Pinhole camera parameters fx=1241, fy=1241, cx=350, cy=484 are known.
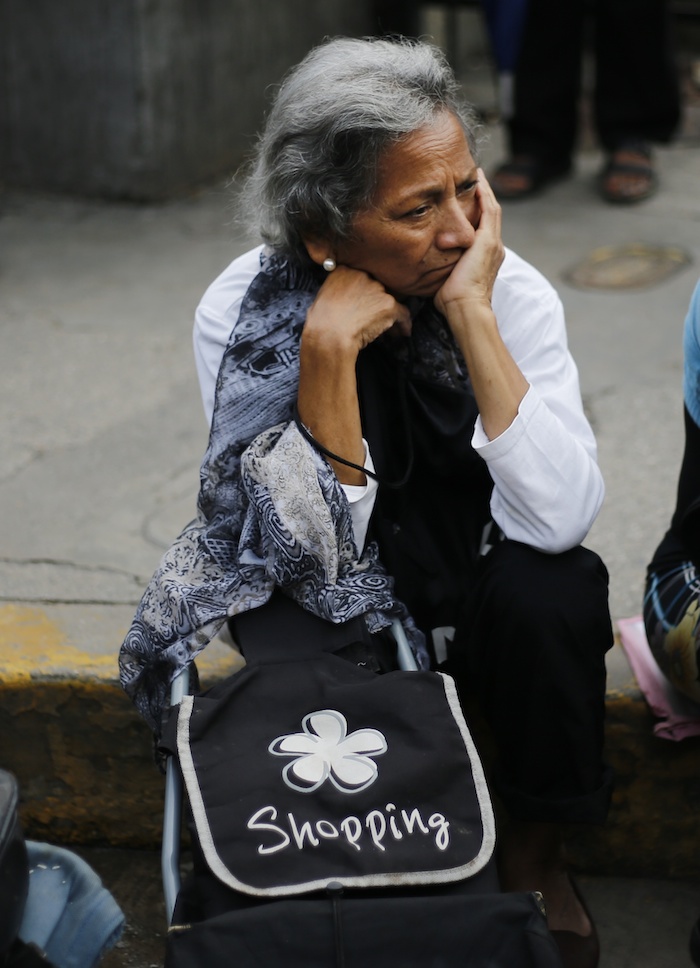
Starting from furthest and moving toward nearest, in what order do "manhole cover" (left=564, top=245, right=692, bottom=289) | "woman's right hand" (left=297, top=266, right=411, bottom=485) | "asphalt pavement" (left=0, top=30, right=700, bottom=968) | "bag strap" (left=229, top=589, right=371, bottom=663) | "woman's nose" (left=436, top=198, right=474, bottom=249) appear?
"manhole cover" (left=564, top=245, right=692, bottom=289) → "asphalt pavement" (left=0, top=30, right=700, bottom=968) → "woman's nose" (left=436, top=198, right=474, bottom=249) → "woman's right hand" (left=297, top=266, right=411, bottom=485) → "bag strap" (left=229, top=589, right=371, bottom=663)

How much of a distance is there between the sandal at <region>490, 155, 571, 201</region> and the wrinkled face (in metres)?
2.84

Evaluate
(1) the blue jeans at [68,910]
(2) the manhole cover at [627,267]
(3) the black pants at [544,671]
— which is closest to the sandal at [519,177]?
(2) the manhole cover at [627,267]

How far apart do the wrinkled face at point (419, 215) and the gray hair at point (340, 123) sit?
0.02 meters

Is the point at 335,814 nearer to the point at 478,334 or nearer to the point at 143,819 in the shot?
the point at 478,334

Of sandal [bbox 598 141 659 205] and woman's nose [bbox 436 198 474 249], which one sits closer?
woman's nose [bbox 436 198 474 249]

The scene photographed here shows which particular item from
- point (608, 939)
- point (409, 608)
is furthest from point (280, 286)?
point (608, 939)

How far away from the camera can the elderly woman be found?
1959mm

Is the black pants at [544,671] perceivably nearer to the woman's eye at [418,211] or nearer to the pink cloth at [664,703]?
the pink cloth at [664,703]

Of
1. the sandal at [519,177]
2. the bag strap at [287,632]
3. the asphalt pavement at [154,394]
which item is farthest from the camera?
the sandal at [519,177]

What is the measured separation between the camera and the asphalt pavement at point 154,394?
2508 mm

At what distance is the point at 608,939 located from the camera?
2322 mm

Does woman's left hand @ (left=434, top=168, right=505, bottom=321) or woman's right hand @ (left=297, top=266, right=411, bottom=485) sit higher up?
woman's left hand @ (left=434, top=168, right=505, bottom=321)

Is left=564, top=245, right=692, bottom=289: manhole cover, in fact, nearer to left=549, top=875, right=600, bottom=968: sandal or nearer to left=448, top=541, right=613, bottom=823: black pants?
left=448, top=541, right=613, bottom=823: black pants

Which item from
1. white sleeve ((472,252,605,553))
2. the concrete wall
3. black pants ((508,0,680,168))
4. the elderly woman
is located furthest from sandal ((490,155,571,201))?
white sleeve ((472,252,605,553))
